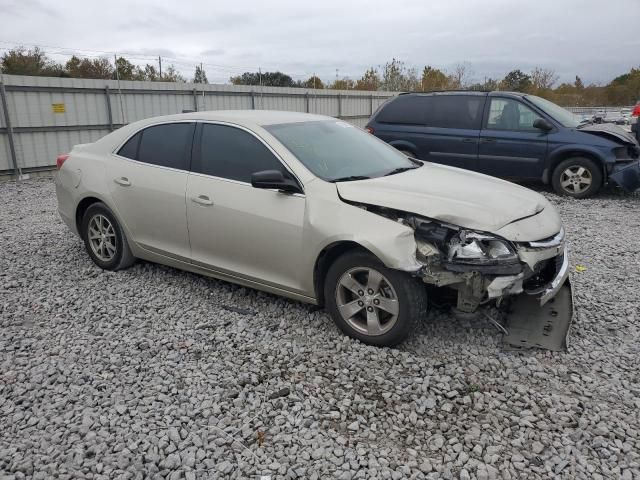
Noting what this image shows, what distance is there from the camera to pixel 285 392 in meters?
3.21

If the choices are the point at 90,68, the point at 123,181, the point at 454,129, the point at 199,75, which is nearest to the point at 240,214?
the point at 123,181

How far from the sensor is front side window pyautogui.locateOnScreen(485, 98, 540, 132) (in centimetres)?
893

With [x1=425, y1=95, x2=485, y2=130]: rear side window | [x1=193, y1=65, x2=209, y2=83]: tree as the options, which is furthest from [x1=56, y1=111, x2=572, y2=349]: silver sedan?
[x1=193, y1=65, x2=209, y2=83]: tree

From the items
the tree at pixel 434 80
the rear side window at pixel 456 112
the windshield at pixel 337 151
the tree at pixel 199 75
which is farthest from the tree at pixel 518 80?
the windshield at pixel 337 151

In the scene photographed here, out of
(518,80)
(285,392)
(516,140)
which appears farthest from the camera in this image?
(518,80)

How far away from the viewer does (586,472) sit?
2.54m

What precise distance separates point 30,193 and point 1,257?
194 inches

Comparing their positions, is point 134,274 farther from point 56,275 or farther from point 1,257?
point 1,257

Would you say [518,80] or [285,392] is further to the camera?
[518,80]

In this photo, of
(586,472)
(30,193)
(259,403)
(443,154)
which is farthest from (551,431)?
(30,193)

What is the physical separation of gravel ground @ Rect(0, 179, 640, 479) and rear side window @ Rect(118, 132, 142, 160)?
1.23m

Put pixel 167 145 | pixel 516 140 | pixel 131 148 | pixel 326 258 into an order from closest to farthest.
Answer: pixel 326 258 < pixel 167 145 < pixel 131 148 < pixel 516 140

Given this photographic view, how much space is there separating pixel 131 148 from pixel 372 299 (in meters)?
2.84

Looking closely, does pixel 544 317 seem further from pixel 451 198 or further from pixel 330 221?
pixel 330 221
